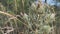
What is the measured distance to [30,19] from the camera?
1.28 m

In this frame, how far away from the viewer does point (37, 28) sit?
121 cm

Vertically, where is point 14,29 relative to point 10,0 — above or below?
below

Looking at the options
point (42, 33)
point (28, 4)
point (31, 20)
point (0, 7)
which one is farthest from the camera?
point (28, 4)

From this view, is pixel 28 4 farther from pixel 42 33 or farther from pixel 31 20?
pixel 42 33

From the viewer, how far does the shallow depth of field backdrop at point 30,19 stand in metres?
1.21

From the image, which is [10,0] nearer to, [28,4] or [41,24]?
[28,4]

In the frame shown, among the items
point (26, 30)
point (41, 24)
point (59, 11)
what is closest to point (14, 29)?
point (26, 30)

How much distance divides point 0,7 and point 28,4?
10.2 inches

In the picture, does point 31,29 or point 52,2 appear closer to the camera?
point 31,29

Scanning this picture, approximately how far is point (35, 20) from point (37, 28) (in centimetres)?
8

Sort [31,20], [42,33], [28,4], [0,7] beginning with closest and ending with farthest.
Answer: [42,33] < [31,20] < [0,7] < [28,4]

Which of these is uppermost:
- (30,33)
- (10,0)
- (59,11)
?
(10,0)

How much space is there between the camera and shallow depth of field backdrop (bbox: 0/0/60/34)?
3.98 feet

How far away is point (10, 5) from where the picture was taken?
1.52 meters
